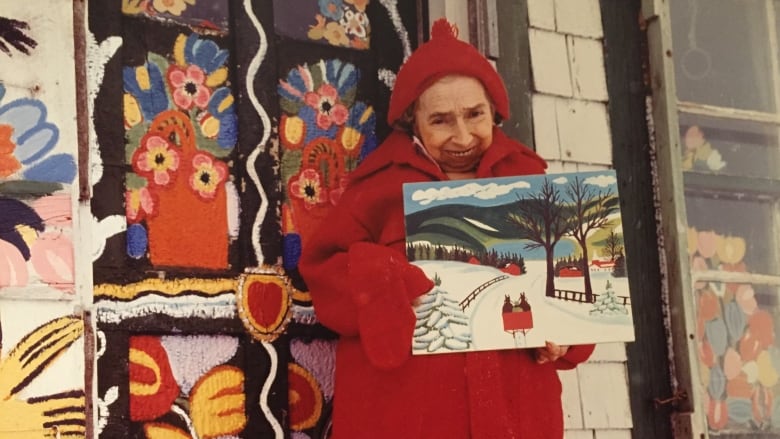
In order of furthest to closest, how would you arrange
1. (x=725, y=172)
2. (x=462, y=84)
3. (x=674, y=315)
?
(x=725, y=172)
(x=674, y=315)
(x=462, y=84)

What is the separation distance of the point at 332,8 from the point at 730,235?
1.10 m

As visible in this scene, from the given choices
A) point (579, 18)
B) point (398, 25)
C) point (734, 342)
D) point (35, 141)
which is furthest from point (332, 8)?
point (734, 342)

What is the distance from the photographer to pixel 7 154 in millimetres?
1703

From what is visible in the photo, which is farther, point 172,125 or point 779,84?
point 779,84

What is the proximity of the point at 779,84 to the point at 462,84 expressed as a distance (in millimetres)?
1135

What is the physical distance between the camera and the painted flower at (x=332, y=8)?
2.12 meters

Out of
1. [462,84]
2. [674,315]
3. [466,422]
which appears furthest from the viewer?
[674,315]

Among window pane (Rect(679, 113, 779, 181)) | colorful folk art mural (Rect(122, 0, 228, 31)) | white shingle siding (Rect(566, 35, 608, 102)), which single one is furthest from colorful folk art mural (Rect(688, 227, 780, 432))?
colorful folk art mural (Rect(122, 0, 228, 31))

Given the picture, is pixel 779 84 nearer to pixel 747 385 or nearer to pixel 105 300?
pixel 747 385

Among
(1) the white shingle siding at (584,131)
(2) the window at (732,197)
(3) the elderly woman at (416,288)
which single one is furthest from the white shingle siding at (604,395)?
(1) the white shingle siding at (584,131)

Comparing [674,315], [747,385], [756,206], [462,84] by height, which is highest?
[462,84]

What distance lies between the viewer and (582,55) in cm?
231

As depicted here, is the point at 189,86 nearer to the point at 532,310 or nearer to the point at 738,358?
the point at 532,310

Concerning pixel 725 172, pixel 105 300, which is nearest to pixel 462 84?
pixel 105 300
